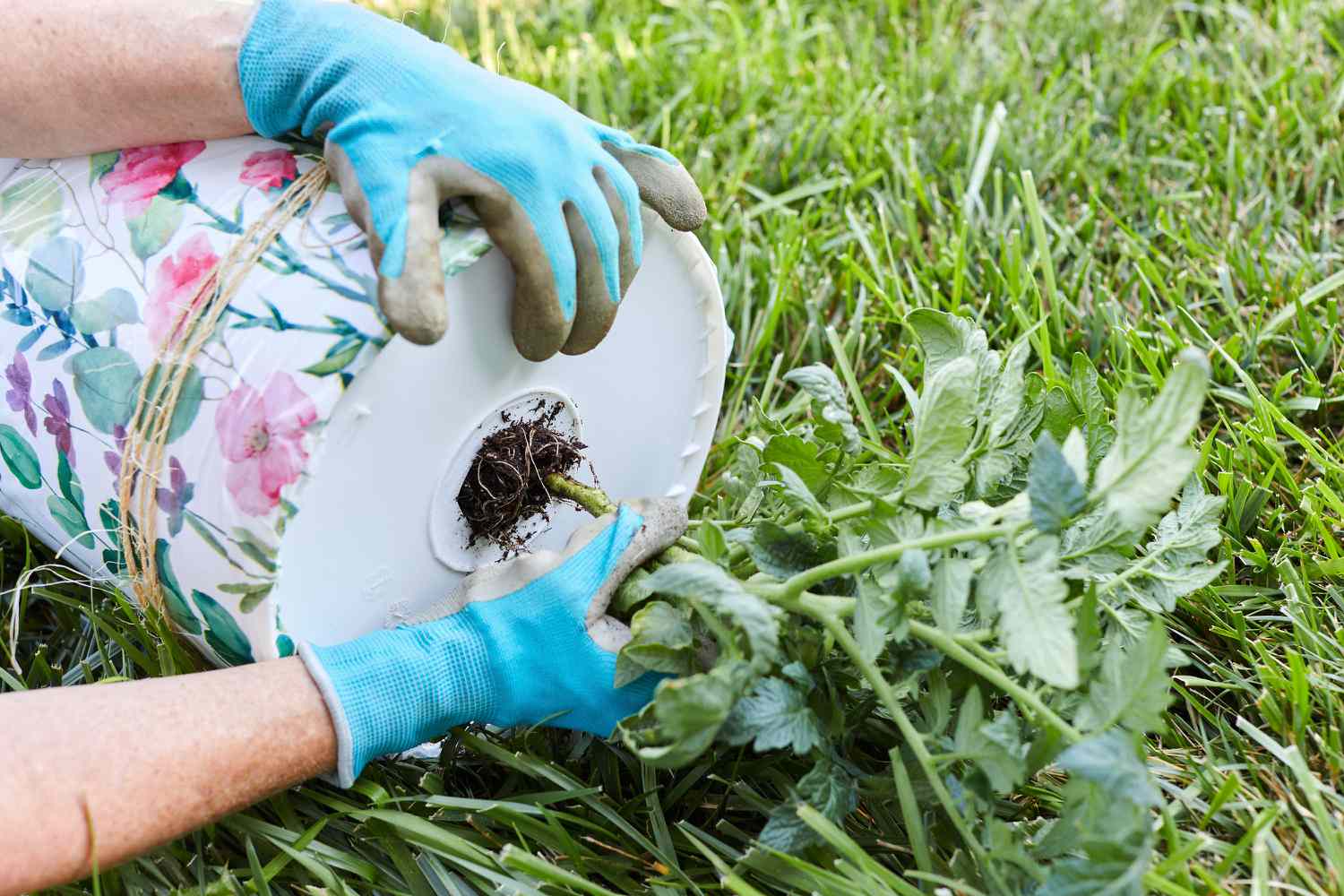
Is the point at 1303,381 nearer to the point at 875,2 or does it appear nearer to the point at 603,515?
the point at 603,515

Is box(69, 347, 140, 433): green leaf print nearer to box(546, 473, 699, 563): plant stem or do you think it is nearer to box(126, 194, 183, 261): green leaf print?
box(126, 194, 183, 261): green leaf print

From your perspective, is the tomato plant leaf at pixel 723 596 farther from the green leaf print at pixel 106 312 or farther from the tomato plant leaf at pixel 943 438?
the green leaf print at pixel 106 312

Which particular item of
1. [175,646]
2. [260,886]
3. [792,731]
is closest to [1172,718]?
[792,731]

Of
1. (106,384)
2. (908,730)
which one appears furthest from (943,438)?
(106,384)

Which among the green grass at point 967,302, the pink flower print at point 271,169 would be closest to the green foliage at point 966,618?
the green grass at point 967,302

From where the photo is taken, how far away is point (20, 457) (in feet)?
4.04

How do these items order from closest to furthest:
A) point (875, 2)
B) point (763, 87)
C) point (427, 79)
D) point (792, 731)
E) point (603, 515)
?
point (792, 731), point (427, 79), point (603, 515), point (763, 87), point (875, 2)

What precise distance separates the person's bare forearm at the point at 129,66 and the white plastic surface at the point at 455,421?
34 centimetres

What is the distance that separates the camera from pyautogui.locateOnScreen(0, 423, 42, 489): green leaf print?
4.00 feet

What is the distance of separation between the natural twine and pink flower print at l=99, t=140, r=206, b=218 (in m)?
0.14

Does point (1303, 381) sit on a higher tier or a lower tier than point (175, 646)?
higher

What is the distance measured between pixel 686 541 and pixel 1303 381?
35.4 inches

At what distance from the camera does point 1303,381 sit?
5.18 feet

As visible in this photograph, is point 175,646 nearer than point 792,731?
No
